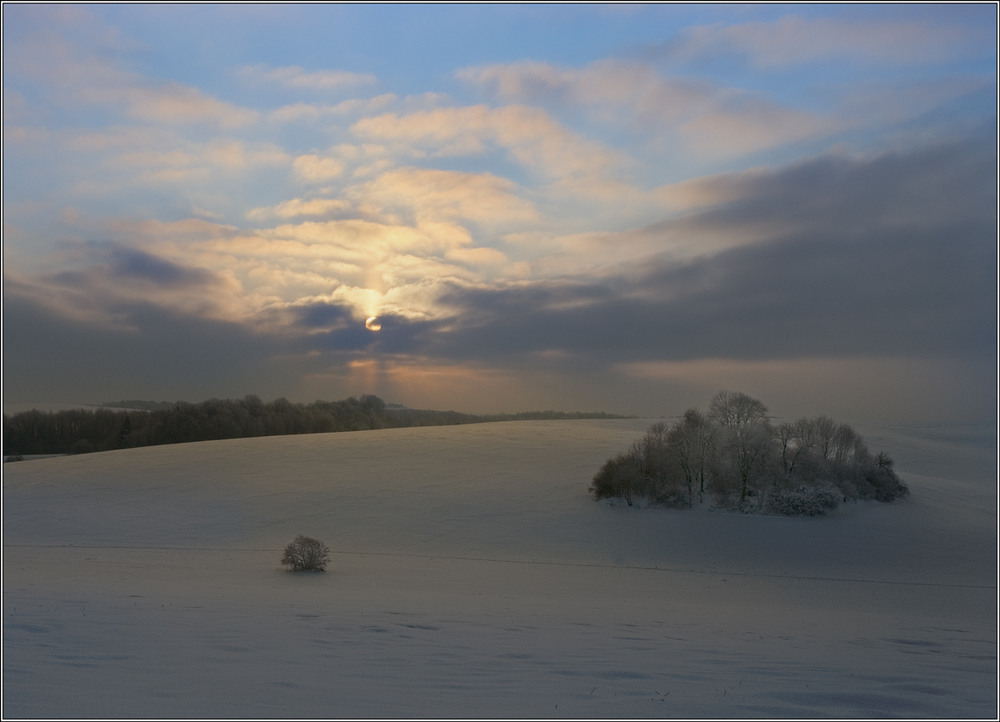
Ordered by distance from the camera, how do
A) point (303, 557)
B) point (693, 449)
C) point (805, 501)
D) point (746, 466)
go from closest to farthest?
point (303, 557)
point (805, 501)
point (746, 466)
point (693, 449)

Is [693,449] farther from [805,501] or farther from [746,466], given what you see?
[805,501]

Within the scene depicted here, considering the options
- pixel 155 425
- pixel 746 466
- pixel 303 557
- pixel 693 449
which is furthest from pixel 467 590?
pixel 155 425

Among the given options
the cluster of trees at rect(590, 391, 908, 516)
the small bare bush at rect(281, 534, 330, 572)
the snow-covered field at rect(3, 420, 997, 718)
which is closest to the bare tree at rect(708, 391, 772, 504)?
the cluster of trees at rect(590, 391, 908, 516)

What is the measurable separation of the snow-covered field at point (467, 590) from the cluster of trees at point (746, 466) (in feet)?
3.68

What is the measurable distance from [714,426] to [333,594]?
723 inches

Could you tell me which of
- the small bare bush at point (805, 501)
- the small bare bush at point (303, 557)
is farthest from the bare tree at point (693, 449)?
the small bare bush at point (303, 557)

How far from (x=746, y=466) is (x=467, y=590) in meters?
15.2

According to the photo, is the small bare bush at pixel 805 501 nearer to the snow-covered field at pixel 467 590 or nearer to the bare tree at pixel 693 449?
the snow-covered field at pixel 467 590

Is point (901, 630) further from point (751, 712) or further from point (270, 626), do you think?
point (270, 626)

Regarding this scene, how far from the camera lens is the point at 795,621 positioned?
1373cm

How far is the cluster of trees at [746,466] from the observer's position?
27.1m

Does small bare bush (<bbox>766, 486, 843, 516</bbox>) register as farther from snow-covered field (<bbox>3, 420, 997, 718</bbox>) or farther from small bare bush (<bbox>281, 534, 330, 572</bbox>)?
small bare bush (<bbox>281, 534, 330, 572</bbox>)

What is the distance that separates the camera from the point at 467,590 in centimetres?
1655

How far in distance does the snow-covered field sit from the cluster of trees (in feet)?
3.68
